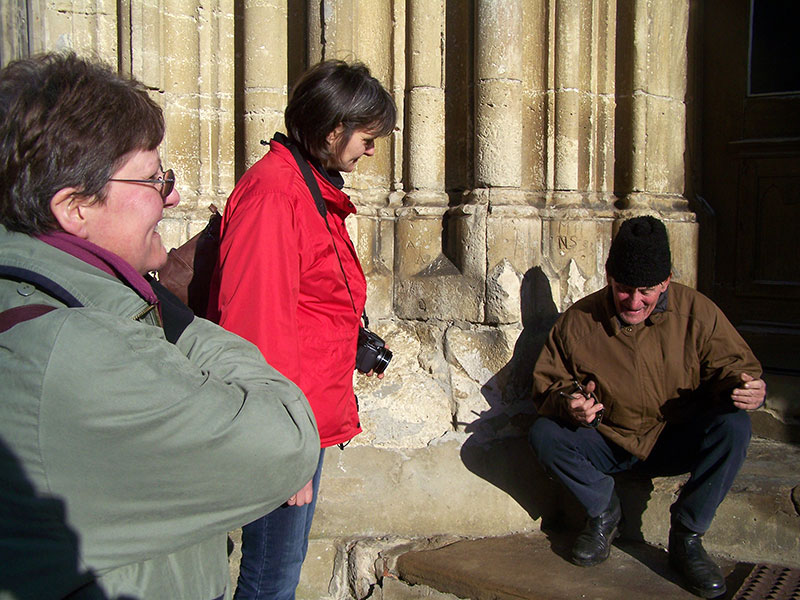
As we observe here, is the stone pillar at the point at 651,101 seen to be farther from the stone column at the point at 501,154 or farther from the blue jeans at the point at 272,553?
the blue jeans at the point at 272,553

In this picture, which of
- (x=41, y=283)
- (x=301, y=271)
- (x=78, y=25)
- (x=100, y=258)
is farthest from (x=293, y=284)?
(x=78, y=25)

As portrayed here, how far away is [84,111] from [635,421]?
239 cm

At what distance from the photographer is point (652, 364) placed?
2.88 meters

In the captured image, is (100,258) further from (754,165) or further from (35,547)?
(754,165)

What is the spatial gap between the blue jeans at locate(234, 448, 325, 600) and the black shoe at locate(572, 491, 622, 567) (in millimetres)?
1196

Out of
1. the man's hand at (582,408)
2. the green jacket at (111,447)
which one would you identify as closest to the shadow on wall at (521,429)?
the man's hand at (582,408)

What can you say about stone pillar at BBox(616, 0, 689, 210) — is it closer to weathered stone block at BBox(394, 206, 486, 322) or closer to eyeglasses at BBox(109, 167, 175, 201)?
weathered stone block at BBox(394, 206, 486, 322)

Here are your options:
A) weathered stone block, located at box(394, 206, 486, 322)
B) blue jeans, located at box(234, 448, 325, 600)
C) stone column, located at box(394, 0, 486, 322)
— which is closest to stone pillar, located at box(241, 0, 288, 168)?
stone column, located at box(394, 0, 486, 322)

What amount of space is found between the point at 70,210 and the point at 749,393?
236 centimetres

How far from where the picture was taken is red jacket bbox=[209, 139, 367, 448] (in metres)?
1.81

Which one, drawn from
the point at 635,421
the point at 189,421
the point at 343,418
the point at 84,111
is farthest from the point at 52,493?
the point at 635,421

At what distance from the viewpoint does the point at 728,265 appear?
413 centimetres

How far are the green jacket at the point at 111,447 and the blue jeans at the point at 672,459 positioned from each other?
2010 mm

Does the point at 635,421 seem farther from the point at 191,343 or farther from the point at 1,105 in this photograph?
the point at 1,105
